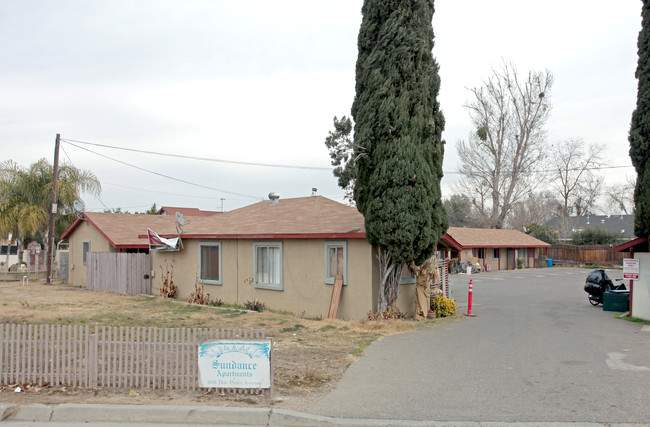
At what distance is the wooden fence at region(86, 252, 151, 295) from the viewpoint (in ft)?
72.9

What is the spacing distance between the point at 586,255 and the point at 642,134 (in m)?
36.9

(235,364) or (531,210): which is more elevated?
(531,210)

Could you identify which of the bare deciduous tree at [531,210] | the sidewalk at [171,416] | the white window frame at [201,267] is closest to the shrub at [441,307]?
the white window frame at [201,267]

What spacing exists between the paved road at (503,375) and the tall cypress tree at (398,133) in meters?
2.45

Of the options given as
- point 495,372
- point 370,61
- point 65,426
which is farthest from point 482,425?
point 370,61

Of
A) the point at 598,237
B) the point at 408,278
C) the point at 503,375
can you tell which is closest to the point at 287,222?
the point at 408,278

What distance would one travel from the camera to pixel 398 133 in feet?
43.8

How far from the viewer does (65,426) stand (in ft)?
20.5

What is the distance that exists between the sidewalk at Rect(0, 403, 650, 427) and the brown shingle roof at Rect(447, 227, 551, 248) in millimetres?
34304

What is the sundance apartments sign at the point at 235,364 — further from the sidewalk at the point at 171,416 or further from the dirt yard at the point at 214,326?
the sidewalk at the point at 171,416

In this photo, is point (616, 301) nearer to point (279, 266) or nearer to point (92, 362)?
point (279, 266)

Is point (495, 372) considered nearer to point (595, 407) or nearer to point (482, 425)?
point (595, 407)

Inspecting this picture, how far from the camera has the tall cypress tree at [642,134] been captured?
14.2 m

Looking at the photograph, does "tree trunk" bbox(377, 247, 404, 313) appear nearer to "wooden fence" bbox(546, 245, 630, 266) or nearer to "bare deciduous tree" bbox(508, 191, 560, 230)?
"wooden fence" bbox(546, 245, 630, 266)
